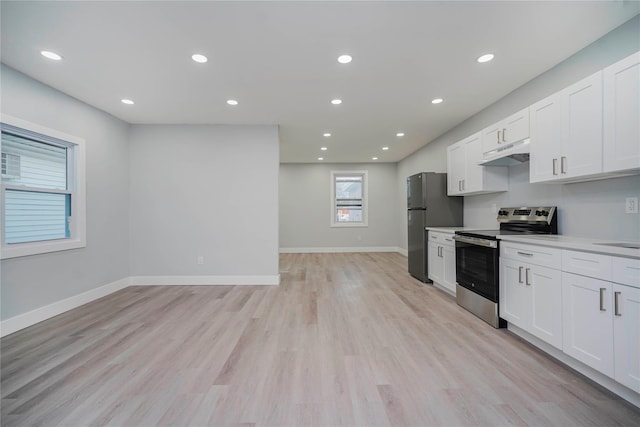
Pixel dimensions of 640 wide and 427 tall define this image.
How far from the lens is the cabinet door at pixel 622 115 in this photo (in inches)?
68.2

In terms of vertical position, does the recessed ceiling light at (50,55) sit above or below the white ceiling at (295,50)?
below

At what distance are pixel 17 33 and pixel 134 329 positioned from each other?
9.10 feet

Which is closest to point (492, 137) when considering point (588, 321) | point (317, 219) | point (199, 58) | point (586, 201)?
point (586, 201)

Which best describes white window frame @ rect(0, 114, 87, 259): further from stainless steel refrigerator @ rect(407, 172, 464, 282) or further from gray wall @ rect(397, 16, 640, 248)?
gray wall @ rect(397, 16, 640, 248)

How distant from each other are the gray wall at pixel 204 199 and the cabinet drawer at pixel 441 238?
257 cm

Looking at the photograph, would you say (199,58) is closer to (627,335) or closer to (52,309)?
(52,309)

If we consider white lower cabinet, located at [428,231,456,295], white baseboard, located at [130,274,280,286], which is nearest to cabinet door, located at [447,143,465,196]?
white lower cabinet, located at [428,231,456,295]

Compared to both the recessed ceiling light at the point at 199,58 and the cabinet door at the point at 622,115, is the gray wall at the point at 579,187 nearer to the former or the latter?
the cabinet door at the point at 622,115

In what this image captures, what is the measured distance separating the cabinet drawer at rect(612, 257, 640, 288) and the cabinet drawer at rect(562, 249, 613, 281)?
0.10 feet

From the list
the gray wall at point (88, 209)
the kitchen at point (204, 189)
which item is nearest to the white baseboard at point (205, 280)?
the kitchen at point (204, 189)

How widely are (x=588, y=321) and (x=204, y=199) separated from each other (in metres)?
4.66

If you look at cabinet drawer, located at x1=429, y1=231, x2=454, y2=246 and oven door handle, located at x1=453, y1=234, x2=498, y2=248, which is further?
cabinet drawer, located at x1=429, y1=231, x2=454, y2=246

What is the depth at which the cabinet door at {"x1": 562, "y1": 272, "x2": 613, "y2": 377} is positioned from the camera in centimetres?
166

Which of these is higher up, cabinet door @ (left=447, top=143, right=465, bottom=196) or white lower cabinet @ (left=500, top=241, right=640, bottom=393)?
cabinet door @ (left=447, top=143, right=465, bottom=196)
